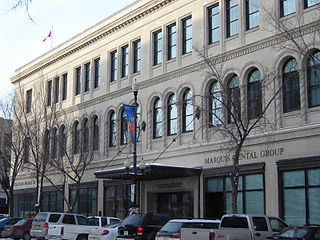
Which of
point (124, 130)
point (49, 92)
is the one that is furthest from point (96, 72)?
point (49, 92)

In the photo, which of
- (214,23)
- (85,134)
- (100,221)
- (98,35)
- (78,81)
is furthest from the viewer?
(78,81)

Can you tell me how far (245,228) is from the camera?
58.9ft

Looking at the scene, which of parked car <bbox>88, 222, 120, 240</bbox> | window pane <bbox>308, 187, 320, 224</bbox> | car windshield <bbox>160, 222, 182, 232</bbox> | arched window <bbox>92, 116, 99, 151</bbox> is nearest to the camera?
car windshield <bbox>160, 222, 182, 232</bbox>

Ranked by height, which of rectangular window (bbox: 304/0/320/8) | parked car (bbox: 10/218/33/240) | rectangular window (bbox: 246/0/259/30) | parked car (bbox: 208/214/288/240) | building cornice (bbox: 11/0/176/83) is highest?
building cornice (bbox: 11/0/176/83)

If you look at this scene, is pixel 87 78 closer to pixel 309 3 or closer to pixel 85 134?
pixel 85 134

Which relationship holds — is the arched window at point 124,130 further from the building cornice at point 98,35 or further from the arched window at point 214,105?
the arched window at point 214,105

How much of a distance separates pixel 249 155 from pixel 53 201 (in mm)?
22932

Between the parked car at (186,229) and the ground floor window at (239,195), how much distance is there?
7824 mm

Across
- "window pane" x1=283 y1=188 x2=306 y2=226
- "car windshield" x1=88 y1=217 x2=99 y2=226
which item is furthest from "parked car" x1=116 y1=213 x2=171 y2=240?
"window pane" x1=283 y1=188 x2=306 y2=226

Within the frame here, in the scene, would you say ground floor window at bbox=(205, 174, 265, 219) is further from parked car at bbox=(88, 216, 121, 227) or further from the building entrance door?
parked car at bbox=(88, 216, 121, 227)

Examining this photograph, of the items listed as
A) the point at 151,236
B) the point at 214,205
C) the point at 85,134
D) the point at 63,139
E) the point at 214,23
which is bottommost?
the point at 151,236

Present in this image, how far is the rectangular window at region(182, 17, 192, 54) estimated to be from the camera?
105 feet

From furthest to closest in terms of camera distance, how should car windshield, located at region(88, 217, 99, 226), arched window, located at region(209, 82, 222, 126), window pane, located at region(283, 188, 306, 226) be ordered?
1. arched window, located at region(209, 82, 222, 126)
2. car windshield, located at region(88, 217, 99, 226)
3. window pane, located at region(283, 188, 306, 226)

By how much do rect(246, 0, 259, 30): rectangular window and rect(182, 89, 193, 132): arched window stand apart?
5.77 meters
